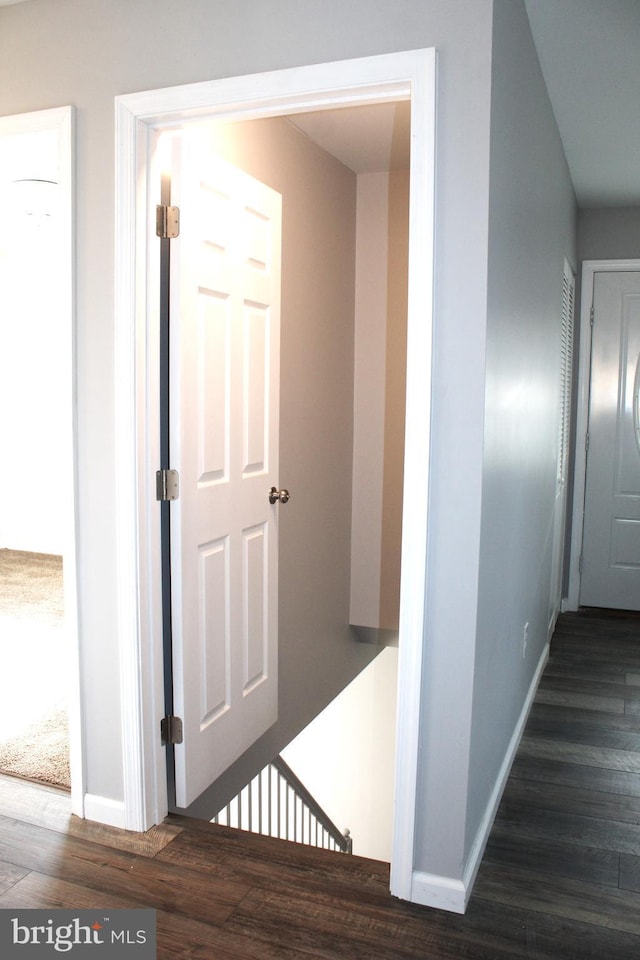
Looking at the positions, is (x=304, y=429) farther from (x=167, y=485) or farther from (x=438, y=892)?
(x=438, y=892)

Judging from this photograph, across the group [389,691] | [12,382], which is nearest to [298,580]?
[389,691]

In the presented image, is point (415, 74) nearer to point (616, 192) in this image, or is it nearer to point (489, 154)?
point (489, 154)

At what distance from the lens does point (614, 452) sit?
17.0ft

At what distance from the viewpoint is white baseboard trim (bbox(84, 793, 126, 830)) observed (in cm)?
248

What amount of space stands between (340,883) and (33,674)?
86.8 inches

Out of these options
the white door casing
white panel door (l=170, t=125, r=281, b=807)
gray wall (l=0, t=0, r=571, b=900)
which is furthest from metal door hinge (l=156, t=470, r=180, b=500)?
the white door casing

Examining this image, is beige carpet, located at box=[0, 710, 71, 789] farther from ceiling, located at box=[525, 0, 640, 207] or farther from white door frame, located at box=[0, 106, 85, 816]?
ceiling, located at box=[525, 0, 640, 207]

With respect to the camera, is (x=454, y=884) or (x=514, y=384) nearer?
(x=454, y=884)

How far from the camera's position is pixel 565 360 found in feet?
14.8

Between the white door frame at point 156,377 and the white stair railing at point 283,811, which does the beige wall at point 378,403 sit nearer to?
the white stair railing at point 283,811

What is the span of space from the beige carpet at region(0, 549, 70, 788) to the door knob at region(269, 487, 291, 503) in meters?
1.25

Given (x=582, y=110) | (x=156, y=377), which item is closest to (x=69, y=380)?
(x=156, y=377)

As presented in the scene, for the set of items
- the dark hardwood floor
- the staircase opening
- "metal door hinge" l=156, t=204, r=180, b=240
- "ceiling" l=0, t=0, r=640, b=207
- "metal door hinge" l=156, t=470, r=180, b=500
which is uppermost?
"ceiling" l=0, t=0, r=640, b=207

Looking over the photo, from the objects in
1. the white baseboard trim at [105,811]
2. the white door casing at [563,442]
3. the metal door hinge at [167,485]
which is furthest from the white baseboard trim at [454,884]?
the white door casing at [563,442]
